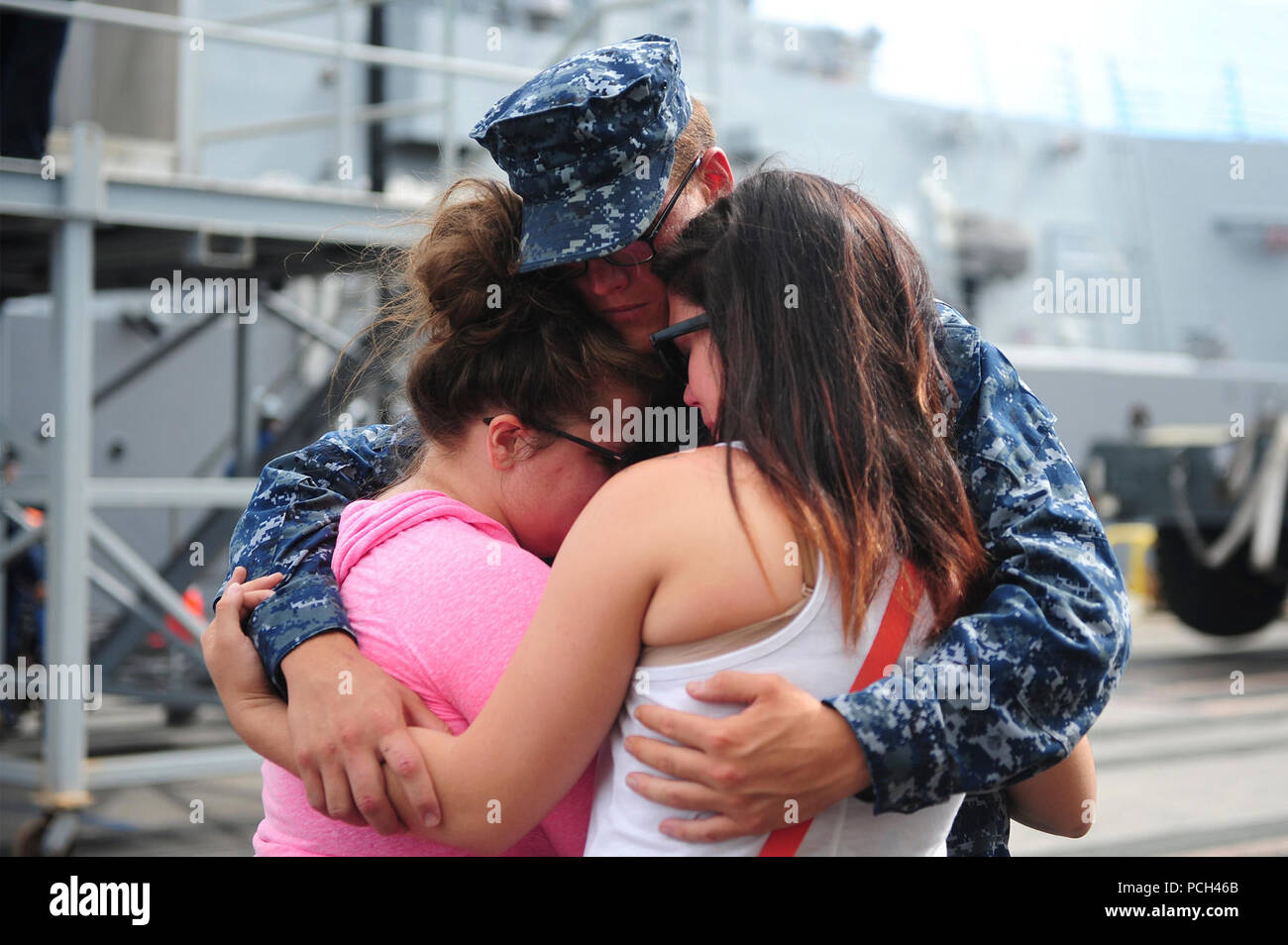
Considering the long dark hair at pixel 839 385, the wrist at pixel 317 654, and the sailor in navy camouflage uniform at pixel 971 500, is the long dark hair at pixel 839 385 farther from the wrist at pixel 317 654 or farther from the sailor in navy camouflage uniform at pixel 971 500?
the wrist at pixel 317 654

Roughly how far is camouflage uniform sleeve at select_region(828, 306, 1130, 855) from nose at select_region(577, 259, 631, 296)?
0.51 meters

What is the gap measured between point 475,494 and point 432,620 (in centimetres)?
23

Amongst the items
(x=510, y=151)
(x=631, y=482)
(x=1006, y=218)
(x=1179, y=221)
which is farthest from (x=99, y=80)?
(x=1179, y=221)

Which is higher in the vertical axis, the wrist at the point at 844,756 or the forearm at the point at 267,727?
the wrist at the point at 844,756

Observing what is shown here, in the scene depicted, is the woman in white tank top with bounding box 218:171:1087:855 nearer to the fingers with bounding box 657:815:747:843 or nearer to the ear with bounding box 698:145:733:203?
the fingers with bounding box 657:815:747:843

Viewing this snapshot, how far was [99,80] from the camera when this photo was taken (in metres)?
7.38

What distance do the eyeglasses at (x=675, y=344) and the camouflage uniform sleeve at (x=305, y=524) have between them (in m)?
0.49

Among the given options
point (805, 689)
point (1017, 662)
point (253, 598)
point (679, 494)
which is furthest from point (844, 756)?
point (253, 598)

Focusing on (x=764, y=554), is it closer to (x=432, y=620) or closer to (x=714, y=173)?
(x=432, y=620)

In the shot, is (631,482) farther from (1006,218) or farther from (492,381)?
(1006,218)

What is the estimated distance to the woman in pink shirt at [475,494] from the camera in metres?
1.44

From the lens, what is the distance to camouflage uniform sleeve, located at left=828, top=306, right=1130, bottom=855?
1.27m

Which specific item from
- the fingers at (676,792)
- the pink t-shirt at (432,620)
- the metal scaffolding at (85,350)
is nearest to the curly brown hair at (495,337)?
the pink t-shirt at (432,620)

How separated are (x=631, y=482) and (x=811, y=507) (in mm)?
184
